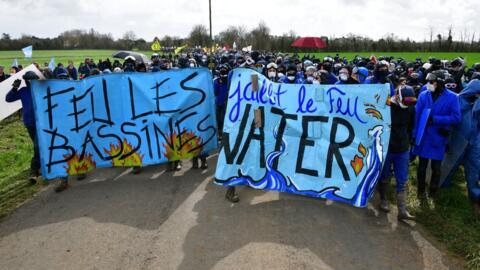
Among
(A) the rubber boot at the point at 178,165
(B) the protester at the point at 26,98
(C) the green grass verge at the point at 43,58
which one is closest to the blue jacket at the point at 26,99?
(B) the protester at the point at 26,98

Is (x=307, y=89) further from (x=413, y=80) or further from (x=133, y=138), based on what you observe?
(x=413, y=80)

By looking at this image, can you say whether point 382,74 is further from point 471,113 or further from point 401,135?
point 401,135

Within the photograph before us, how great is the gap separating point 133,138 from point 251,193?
2290mm

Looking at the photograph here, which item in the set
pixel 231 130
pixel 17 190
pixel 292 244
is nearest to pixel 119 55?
pixel 17 190

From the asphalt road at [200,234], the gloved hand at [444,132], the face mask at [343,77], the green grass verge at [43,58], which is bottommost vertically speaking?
the asphalt road at [200,234]

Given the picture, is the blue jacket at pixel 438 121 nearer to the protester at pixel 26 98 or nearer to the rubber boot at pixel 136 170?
the rubber boot at pixel 136 170

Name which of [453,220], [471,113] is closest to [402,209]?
[453,220]

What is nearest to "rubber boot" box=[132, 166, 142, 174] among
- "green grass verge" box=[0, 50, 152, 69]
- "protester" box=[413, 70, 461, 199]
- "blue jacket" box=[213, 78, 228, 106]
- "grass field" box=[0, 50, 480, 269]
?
"grass field" box=[0, 50, 480, 269]

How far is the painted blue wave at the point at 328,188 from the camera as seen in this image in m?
4.91

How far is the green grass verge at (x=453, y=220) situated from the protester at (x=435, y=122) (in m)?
0.26

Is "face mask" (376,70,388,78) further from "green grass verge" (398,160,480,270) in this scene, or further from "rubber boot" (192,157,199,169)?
"rubber boot" (192,157,199,169)

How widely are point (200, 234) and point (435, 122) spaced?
3.79m

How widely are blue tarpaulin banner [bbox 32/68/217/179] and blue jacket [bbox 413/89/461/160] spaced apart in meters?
3.57

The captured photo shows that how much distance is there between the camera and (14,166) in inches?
315
